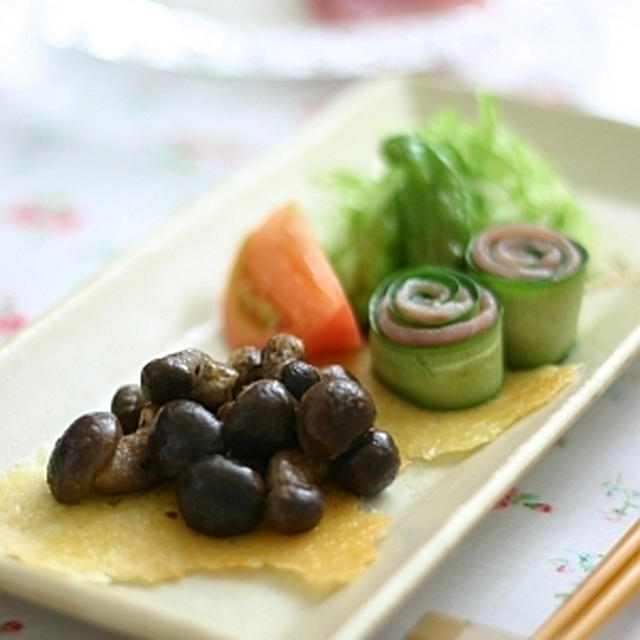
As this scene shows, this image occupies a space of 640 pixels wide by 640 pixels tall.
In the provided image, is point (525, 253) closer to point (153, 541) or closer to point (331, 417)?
point (331, 417)

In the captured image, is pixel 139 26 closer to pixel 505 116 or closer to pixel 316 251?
pixel 505 116

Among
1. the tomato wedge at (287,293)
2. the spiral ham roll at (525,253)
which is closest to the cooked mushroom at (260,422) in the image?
the tomato wedge at (287,293)

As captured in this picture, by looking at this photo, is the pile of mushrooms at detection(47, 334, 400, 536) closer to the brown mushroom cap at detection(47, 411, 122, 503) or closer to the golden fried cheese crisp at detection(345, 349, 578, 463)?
the brown mushroom cap at detection(47, 411, 122, 503)

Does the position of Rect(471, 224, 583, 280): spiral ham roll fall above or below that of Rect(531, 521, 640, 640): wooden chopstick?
above

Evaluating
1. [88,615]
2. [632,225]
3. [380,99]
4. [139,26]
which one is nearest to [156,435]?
[88,615]

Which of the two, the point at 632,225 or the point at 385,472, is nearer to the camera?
the point at 385,472

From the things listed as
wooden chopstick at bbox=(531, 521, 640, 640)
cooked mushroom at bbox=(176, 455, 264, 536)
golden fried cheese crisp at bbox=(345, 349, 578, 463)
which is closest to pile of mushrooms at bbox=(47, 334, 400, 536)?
cooked mushroom at bbox=(176, 455, 264, 536)

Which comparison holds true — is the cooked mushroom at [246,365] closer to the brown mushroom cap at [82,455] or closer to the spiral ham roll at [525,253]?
the brown mushroom cap at [82,455]
